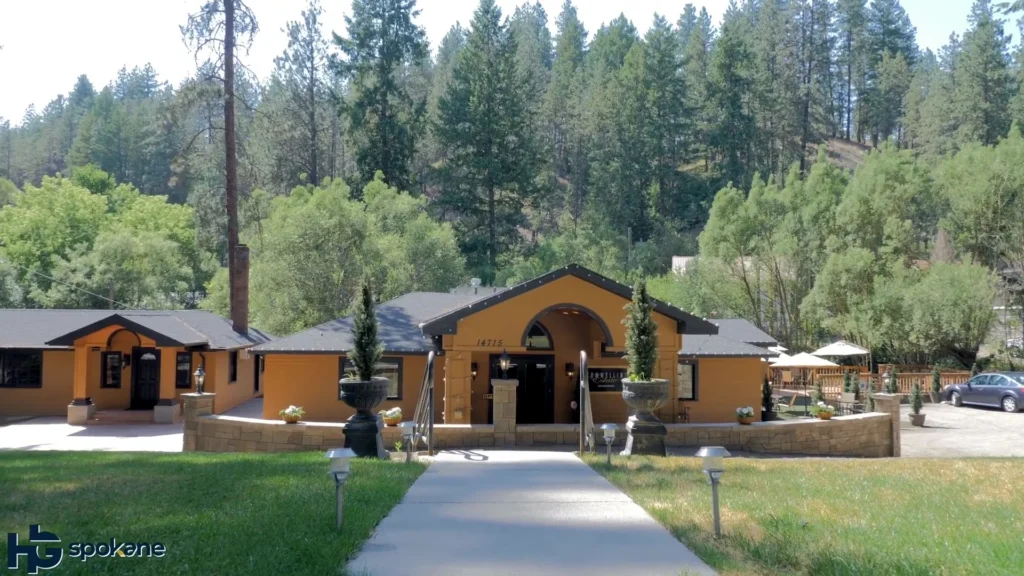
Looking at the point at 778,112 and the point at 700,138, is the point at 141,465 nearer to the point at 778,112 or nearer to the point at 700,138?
the point at 700,138

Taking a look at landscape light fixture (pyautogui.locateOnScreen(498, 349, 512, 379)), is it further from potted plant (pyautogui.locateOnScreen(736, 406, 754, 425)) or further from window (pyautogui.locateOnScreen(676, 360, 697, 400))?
potted plant (pyautogui.locateOnScreen(736, 406, 754, 425))

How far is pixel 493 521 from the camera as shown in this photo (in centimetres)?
859

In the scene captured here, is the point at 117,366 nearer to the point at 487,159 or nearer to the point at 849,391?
the point at 849,391

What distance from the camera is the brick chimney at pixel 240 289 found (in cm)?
2688

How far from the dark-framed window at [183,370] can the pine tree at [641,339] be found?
52.8 ft

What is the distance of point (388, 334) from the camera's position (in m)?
20.7

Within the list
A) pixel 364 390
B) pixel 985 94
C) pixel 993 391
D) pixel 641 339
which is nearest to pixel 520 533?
pixel 364 390

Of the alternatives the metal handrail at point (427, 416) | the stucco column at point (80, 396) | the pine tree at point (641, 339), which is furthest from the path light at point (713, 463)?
the stucco column at point (80, 396)

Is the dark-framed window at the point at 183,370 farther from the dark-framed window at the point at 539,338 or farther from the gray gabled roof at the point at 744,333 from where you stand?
the gray gabled roof at the point at 744,333

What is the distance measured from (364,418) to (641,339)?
535cm

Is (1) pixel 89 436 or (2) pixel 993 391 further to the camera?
(2) pixel 993 391

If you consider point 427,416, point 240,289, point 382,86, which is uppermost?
point 382,86

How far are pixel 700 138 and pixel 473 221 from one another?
21779mm

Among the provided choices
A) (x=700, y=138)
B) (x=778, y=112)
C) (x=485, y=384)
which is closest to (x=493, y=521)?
(x=485, y=384)
